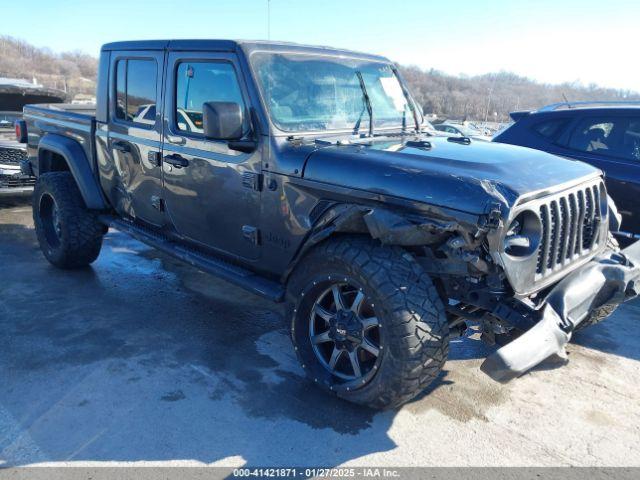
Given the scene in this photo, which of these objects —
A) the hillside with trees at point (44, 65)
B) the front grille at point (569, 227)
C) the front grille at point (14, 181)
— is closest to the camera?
the front grille at point (569, 227)

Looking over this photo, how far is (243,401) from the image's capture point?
3176mm

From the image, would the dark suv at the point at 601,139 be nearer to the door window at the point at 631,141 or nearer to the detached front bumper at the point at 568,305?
the door window at the point at 631,141

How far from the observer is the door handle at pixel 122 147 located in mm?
4516

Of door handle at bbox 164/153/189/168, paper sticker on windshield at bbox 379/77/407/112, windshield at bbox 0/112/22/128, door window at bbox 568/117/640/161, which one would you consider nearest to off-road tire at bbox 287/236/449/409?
door handle at bbox 164/153/189/168

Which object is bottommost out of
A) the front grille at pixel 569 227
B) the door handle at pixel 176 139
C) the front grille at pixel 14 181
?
the front grille at pixel 14 181

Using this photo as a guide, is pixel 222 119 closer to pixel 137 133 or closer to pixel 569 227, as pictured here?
pixel 137 133

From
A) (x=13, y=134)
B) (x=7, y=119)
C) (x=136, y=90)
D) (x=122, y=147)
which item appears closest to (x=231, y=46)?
(x=136, y=90)

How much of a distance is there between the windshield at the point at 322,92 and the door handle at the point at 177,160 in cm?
88

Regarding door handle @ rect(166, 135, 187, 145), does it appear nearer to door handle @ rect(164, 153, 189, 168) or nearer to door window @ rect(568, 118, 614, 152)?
door handle @ rect(164, 153, 189, 168)

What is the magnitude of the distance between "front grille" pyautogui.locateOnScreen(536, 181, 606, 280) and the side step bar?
1575mm

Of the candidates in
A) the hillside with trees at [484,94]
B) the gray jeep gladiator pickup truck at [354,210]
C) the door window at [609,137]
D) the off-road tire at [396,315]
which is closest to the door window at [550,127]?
the door window at [609,137]

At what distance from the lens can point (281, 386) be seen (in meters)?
3.35

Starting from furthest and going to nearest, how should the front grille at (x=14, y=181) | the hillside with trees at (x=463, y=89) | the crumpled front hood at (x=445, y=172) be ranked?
the hillside with trees at (x=463, y=89), the front grille at (x=14, y=181), the crumpled front hood at (x=445, y=172)

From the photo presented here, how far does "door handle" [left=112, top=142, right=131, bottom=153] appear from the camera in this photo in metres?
4.52
